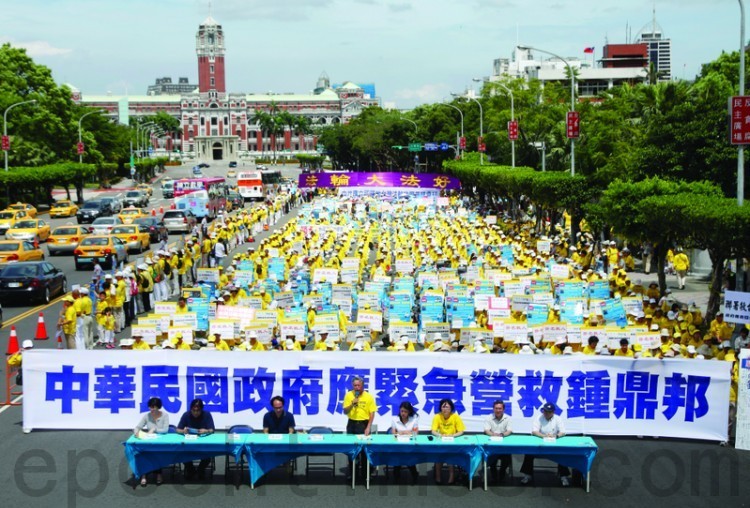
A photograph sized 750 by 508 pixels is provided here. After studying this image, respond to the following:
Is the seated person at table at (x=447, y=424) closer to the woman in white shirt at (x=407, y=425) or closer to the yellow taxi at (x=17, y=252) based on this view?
the woman in white shirt at (x=407, y=425)

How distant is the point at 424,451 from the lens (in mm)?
12078

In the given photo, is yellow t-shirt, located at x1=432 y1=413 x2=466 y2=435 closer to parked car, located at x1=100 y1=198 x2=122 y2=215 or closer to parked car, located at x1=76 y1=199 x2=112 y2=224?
parked car, located at x1=76 y1=199 x2=112 y2=224

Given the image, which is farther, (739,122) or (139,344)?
(739,122)

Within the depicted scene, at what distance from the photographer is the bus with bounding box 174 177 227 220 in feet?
186

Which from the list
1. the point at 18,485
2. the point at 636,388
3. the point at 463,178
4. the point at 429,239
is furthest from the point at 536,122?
the point at 18,485

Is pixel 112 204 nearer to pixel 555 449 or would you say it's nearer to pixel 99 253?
pixel 99 253

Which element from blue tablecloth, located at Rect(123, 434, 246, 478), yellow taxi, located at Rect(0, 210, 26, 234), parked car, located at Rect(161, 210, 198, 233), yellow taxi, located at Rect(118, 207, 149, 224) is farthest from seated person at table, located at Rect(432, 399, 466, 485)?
parked car, located at Rect(161, 210, 198, 233)

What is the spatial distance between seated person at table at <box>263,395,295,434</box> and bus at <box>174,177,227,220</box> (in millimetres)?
44640

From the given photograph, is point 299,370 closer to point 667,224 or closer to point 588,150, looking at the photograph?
point 667,224

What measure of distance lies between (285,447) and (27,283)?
16.8 metres

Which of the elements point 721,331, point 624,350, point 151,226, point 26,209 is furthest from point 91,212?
point 624,350

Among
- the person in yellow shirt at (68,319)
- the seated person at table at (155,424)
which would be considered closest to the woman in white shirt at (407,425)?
the seated person at table at (155,424)

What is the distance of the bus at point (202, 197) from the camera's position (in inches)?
2232

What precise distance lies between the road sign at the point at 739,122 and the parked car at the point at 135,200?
5544 centimetres
